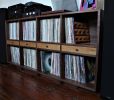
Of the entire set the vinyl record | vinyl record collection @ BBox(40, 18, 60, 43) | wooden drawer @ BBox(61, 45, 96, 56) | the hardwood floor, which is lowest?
the hardwood floor

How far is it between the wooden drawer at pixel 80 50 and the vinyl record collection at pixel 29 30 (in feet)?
2.12

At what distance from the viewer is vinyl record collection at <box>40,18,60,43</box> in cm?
206

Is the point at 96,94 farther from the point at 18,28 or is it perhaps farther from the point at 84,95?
the point at 18,28

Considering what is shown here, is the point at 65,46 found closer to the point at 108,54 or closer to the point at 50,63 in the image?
the point at 50,63

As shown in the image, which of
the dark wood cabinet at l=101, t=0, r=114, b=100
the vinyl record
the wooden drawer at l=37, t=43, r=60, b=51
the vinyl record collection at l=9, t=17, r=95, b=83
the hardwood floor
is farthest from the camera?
the vinyl record

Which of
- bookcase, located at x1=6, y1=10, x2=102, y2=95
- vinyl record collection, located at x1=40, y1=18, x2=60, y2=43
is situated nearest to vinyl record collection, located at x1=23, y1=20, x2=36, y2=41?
bookcase, located at x1=6, y1=10, x2=102, y2=95

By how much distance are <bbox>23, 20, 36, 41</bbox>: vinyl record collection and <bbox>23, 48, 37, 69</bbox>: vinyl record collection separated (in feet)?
0.61

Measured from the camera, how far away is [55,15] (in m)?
2.02

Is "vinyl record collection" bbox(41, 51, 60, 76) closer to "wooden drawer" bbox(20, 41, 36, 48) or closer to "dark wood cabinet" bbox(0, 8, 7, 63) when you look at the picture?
"wooden drawer" bbox(20, 41, 36, 48)

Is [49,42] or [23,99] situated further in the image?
[49,42]

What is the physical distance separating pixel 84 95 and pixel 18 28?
1559 mm

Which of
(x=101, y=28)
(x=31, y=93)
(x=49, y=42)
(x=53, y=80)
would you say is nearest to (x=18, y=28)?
(x=49, y=42)

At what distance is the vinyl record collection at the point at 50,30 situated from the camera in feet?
6.76

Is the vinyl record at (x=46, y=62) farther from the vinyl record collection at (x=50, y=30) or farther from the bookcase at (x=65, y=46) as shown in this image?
the vinyl record collection at (x=50, y=30)
